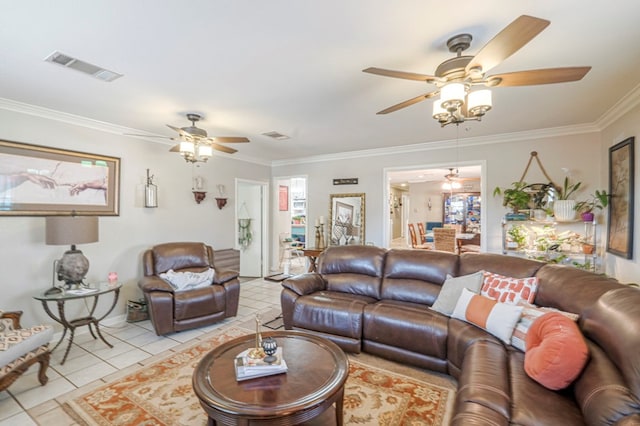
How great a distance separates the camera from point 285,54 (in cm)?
213

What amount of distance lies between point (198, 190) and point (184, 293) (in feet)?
6.53

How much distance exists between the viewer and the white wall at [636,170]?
9.32 ft

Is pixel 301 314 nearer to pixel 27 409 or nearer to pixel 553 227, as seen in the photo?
pixel 27 409

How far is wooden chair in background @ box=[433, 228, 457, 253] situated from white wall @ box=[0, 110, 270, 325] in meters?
4.64

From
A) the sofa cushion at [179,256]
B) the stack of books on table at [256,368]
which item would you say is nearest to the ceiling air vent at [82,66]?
the sofa cushion at [179,256]

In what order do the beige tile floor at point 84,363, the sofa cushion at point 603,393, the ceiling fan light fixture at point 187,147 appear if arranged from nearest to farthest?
the sofa cushion at point 603,393 < the beige tile floor at point 84,363 < the ceiling fan light fixture at point 187,147

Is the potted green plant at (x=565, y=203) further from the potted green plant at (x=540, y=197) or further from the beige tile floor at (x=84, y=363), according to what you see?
the beige tile floor at (x=84, y=363)

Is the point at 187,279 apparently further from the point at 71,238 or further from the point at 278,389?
the point at 278,389

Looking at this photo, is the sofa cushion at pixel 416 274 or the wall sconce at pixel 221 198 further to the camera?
the wall sconce at pixel 221 198

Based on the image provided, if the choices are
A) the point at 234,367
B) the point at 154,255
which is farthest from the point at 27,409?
the point at 154,255

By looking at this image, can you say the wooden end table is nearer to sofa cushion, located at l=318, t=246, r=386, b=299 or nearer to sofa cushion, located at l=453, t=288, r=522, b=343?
sofa cushion, located at l=318, t=246, r=386, b=299

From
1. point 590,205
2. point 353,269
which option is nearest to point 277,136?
point 353,269

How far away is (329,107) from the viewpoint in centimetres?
320

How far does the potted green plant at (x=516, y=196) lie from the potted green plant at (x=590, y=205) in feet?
1.83
